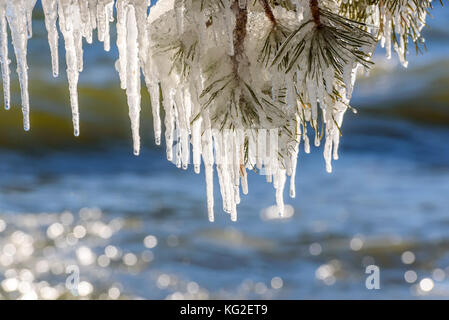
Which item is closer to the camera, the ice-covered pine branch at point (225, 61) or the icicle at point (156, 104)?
the ice-covered pine branch at point (225, 61)

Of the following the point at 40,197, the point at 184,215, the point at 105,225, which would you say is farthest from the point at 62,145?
the point at 184,215

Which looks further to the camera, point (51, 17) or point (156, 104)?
point (156, 104)

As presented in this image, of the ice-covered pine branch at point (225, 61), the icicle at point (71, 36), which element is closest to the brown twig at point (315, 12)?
the ice-covered pine branch at point (225, 61)

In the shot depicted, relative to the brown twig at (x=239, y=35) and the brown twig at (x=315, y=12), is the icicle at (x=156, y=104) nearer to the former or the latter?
the brown twig at (x=239, y=35)

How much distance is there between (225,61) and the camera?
1.87 metres

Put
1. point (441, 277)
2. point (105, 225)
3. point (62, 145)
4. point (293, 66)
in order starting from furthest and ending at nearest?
1. point (62, 145)
2. point (105, 225)
3. point (441, 277)
4. point (293, 66)

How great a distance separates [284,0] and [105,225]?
36.4 ft

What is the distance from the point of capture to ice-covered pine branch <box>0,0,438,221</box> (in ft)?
5.89

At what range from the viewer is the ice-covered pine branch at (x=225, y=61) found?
1795 mm

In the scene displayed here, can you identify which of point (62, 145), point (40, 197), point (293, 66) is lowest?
point (293, 66)

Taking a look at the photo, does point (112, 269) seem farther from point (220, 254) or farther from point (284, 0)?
point (284, 0)

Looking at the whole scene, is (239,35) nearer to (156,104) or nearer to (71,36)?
(156,104)

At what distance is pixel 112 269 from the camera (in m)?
11.2

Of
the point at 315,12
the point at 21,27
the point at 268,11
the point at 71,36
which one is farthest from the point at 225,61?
the point at 21,27
